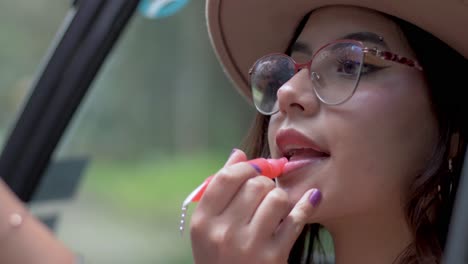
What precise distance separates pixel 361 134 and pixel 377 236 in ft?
0.66

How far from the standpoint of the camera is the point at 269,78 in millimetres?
1441

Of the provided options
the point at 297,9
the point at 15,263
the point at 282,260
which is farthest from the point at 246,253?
the point at 297,9

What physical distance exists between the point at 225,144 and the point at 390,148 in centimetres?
290

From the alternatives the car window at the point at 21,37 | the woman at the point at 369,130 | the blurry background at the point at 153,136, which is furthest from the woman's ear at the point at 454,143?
the blurry background at the point at 153,136

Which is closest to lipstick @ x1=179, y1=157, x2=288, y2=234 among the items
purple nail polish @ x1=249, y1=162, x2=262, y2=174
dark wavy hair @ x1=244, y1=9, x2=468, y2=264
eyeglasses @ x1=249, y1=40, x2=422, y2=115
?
purple nail polish @ x1=249, y1=162, x2=262, y2=174

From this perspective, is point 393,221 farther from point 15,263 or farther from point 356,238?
point 15,263

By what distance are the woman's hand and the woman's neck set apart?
0.22 m

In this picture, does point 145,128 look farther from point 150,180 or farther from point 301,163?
point 301,163

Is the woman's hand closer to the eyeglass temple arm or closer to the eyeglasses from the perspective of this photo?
the eyeglasses

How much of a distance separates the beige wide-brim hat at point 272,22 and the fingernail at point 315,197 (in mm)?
326

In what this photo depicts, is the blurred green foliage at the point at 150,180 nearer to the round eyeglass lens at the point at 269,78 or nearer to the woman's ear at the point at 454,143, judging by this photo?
the round eyeglass lens at the point at 269,78

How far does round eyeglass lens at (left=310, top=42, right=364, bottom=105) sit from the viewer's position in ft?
4.23

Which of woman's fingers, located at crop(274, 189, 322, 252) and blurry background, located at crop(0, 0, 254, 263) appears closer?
woman's fingers, located at crop(274, 189, 322, 252)

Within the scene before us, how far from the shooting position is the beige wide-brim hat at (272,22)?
1.27 m
